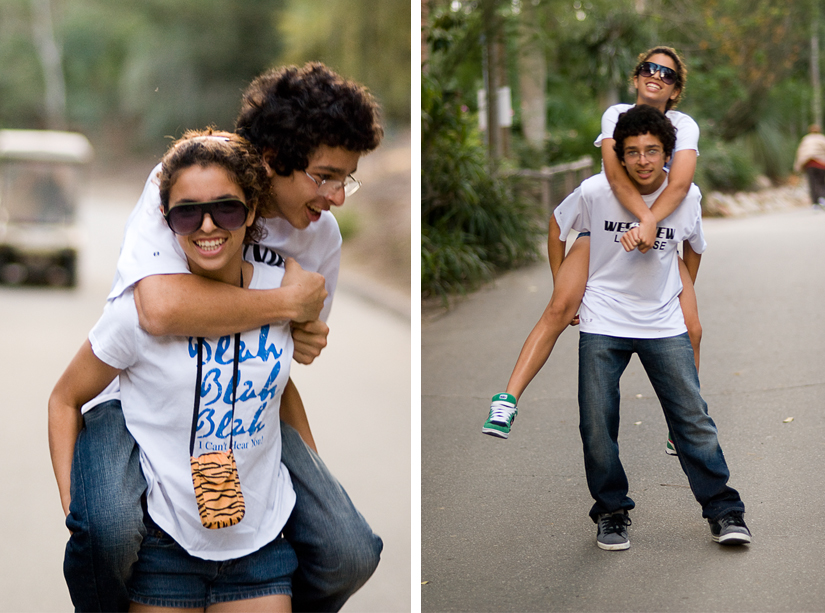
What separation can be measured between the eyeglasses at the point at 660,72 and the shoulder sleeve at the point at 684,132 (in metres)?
0.12

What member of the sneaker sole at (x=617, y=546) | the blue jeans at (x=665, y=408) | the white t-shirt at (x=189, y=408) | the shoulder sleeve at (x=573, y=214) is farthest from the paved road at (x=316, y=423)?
the white t-shirt at (x=189, y=408)

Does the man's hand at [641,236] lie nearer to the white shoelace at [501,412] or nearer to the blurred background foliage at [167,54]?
the white shoelace at [501,412]

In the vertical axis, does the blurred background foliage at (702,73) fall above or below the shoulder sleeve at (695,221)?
above

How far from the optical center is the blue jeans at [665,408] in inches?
133

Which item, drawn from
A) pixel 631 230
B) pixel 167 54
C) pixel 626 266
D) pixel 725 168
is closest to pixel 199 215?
pixel 631 230

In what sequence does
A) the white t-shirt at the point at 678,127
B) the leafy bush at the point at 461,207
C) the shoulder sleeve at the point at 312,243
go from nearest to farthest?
1. the shoulder sleeve at the point at 312,243
2. the white t-shirt at the point at 678,127
3. the leafy bush at the point at 461,207

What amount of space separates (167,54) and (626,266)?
74.1 ft

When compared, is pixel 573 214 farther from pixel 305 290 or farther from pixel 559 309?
pixel 305 290

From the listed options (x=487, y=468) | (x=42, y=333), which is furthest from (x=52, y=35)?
(x=487, y=468)

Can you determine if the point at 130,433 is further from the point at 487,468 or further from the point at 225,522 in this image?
the point at 487,468

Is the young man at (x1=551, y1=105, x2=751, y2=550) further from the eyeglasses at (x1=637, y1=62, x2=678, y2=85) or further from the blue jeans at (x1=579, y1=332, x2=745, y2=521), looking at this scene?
the eyeglasses at (x1=637, y1=62, x2=678, y2=85)

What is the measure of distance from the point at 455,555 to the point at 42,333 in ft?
30.9

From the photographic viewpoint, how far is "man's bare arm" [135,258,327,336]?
6.69 ft

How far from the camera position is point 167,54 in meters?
23.9
